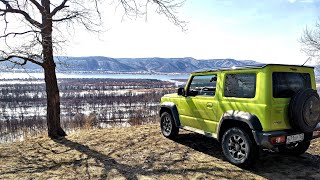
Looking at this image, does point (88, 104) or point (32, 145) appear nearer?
point (32, 145)

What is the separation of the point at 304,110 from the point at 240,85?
A: 4.00 ft

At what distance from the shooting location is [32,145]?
7773 millimetres

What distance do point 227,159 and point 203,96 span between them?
1.53 meters

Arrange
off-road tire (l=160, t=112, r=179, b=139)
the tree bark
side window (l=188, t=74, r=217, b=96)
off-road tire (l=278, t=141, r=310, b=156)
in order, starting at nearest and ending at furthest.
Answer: off-road tire (l=278, t=141, r=310, b=156) → side window (l=188, t=74, r=217, b=96) → off-road tire (l=160, t=112, r=179, b=139) → the tree bark

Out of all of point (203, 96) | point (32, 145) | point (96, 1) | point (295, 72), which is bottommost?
point (32, 145)

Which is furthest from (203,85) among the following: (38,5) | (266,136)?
(38,5)

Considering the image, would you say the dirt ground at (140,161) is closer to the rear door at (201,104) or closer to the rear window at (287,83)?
the rear door at (201,104)

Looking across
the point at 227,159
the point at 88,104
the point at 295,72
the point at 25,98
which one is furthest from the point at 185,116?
the point at 25,98

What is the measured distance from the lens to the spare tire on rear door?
4.85m

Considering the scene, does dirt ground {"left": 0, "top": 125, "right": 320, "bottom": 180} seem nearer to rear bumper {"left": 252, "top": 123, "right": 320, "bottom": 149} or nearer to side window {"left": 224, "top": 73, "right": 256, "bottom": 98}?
rear bumper {"left": 252, "top": 123, "right": 320, "bottom": 149}

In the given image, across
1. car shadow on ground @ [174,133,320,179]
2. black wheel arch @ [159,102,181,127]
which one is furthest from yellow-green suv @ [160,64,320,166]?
black wheel arch @ [159,102,181,127]

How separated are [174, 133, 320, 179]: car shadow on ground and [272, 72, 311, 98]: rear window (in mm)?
1457

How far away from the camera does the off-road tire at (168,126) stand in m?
7.44

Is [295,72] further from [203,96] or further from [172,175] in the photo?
[172,175]
